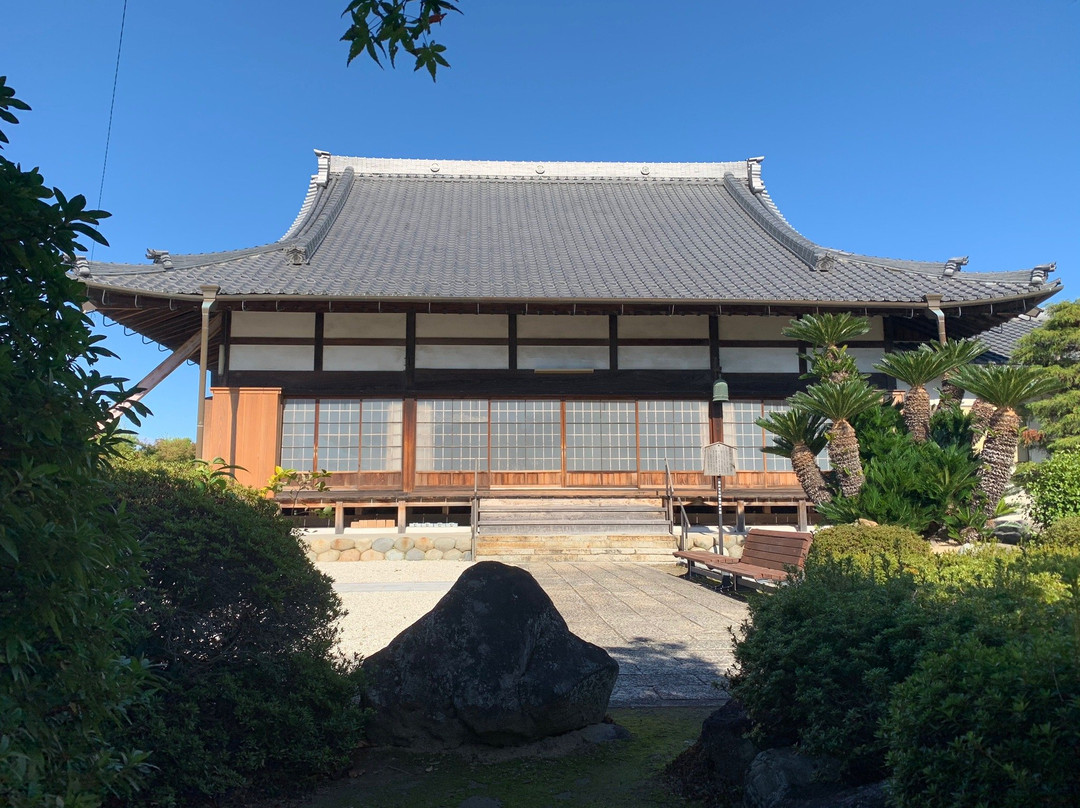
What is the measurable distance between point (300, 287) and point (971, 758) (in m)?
12.7

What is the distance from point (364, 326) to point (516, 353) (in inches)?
118

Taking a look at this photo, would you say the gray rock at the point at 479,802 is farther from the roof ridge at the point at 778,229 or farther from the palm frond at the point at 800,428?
the roof ridge at the point at 778,229

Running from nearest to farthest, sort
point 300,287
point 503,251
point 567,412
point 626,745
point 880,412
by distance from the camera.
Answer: point 626,745
point 880,412
point 300,287
point 567,412
point 503,251

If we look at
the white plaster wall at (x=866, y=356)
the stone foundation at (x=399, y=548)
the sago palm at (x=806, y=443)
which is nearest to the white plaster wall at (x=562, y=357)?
the stone foundation at (x=399, y=548)

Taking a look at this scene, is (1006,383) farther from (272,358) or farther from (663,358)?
(272,358)

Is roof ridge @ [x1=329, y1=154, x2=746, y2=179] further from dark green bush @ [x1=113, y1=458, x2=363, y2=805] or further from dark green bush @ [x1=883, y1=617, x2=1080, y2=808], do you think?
dark green bush @ [x1=883, y1=617, x2=1080, y2=808]

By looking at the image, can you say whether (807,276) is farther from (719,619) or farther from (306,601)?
(306,601)

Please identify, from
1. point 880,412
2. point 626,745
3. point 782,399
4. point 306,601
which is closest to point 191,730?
point 306,601

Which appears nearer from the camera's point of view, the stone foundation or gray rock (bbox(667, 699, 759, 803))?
gray rock (bbox(667, 699, 759, 803))

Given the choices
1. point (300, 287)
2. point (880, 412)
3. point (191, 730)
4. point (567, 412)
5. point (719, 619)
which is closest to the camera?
point (191, 730)

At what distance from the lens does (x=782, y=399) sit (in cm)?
1441

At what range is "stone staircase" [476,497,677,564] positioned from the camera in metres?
12.6

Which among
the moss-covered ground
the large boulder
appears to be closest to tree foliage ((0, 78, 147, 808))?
the moss-covered ground

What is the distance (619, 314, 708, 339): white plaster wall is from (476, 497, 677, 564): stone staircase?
3.29 m
